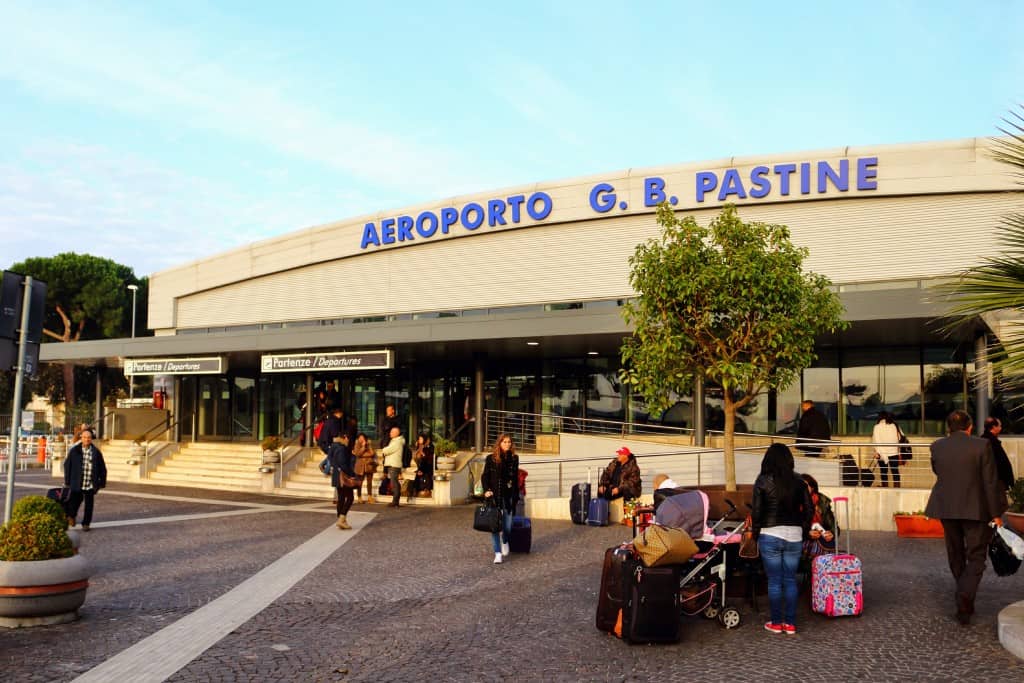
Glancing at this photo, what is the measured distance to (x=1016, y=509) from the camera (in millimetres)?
12750

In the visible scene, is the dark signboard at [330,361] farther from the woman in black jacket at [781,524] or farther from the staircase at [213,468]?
the woman in black jacket at [781,524]

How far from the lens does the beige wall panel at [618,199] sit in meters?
20.3

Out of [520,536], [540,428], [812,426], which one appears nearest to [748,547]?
[520,536]

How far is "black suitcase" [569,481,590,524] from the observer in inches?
592

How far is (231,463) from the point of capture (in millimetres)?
24844

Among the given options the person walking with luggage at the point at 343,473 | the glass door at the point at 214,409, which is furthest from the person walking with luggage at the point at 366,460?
the glass door at the point at 214,409

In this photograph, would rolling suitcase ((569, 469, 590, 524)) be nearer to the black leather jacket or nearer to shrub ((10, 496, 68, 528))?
the black leather jacket

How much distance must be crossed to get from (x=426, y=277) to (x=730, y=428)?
50.0ft

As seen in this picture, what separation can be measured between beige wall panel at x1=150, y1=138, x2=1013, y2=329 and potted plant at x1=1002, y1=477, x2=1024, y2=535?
8.75m

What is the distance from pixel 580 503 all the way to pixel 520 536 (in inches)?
138

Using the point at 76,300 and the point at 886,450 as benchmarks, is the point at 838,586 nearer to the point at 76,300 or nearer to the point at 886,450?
the point at 886,450

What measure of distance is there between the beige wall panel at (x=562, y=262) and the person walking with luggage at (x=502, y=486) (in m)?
12.5

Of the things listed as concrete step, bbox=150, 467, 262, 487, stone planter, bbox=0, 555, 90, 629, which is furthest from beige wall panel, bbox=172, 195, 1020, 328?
stone planter, bbox=0, 555, 90, 629

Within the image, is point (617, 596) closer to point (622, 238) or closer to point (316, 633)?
point (316, 633)
